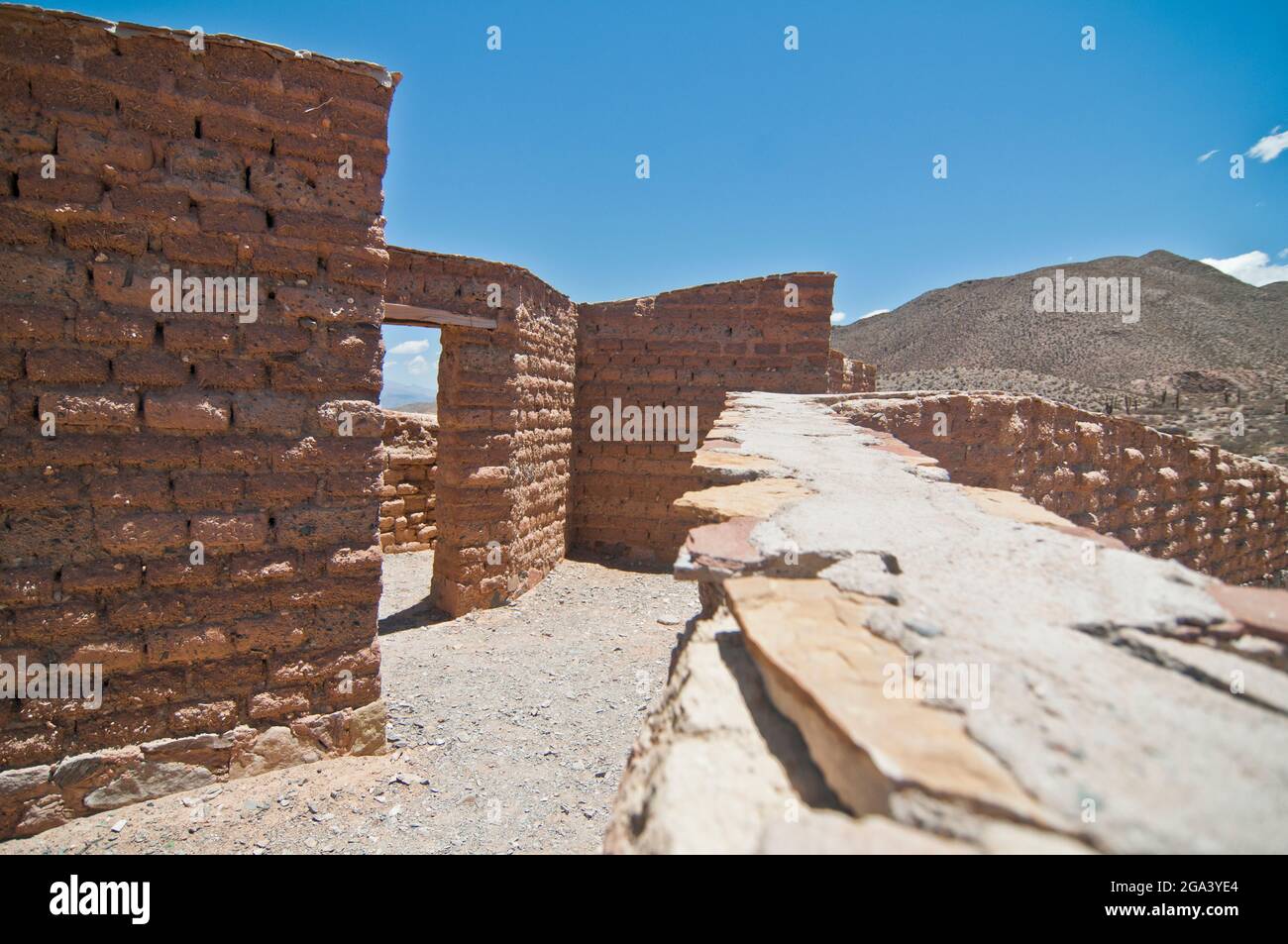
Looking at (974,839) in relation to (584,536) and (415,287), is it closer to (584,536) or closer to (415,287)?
(415,287)

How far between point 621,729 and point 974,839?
366cm

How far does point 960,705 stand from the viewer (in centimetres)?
100

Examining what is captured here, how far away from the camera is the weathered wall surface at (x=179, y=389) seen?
9.09 ft

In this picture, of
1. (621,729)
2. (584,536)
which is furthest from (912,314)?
(621,729)

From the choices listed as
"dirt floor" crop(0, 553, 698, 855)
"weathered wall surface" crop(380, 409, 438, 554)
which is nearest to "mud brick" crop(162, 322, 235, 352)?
"dirt floor" crop(0, 553, 698, 855)

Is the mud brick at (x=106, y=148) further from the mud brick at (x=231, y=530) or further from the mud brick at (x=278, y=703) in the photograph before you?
the mud brick at (x=278, y=703)

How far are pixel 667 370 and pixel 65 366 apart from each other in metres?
6.38

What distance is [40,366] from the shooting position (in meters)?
2.76

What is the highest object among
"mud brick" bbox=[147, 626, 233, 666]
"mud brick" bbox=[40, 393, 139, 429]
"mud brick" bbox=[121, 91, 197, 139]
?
"mud brick" bbox=[121, 91, 197, 139]

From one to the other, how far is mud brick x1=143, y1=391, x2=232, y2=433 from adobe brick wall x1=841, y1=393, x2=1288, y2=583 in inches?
156

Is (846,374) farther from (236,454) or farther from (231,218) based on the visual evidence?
(236,454)

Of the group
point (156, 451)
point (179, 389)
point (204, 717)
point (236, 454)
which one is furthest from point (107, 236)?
point (204, 717)

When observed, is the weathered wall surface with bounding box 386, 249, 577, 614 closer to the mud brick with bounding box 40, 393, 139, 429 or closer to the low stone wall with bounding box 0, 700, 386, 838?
the low stone wall with bounding box 0, 700, 386, 838

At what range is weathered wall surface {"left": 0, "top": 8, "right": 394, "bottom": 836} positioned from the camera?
9.09 feet
